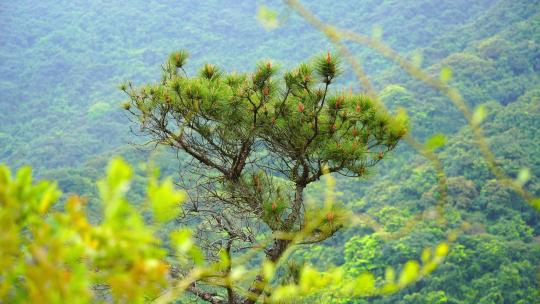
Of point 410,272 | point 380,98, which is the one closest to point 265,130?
point 410,272

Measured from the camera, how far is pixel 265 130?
10.2 feet

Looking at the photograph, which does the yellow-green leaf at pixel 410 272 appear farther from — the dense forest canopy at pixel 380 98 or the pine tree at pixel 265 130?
the pine tree at pixel 265 130

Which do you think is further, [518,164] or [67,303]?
[518,164]

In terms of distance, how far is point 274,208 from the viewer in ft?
9.40

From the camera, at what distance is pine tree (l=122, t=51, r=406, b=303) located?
2.89 m

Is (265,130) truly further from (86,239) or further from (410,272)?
(86,239)

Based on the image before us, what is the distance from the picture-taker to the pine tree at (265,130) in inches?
114

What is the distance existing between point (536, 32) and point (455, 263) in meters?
13.9

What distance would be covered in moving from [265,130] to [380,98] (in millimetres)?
4861

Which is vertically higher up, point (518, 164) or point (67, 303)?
point (518, 164)

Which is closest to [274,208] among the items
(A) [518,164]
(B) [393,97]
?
(A) [518,164]

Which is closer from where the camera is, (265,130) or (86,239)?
(86,239)

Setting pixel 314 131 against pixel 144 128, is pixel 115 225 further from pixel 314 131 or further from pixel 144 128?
pixel 144 128

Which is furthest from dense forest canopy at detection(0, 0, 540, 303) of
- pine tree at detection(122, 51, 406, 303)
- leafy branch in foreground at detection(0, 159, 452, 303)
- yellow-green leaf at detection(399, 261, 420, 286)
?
leafy branch in foreground at detection(0, 159, 452, 303)
